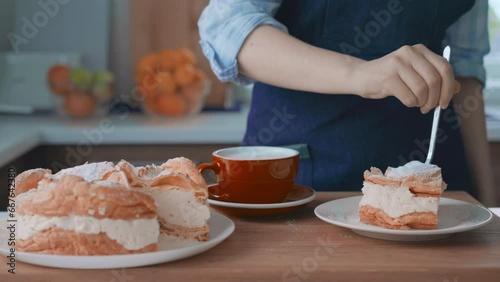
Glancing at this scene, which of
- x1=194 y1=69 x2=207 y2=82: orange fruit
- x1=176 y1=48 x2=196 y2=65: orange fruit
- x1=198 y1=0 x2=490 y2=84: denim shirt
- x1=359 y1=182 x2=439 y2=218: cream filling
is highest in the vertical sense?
x1=198 y1=0 x2=490 y2=84: denim shirt

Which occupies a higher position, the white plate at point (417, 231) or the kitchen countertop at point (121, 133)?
the white plate at point (417, 231)

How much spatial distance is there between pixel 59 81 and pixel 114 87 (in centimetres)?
20

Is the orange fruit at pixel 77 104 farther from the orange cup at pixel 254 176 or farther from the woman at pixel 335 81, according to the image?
the orange cup at pixel 254 176

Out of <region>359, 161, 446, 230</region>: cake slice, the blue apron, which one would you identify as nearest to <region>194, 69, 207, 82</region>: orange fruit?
the blue apron

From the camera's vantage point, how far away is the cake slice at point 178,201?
854 mm

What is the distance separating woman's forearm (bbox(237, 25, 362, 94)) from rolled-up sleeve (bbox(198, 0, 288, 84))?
0.01 m

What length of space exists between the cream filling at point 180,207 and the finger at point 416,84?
332 mm

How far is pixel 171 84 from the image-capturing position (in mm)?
2305

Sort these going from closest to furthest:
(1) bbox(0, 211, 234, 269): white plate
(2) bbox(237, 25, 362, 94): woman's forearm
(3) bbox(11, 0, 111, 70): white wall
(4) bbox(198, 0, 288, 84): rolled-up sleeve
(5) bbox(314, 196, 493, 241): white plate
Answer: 1. (1) bbox(0, 211, 234, 269): white plate
2. (5) bbox(314, 196, 493, 241): white plate
3. (2) bbox(237, 25, 362, 94): woman's forearm
4. (4) bbox(198, 0, 288, 84): rolled-up sleeve
5. (3) bbox(11, 0, 111, 70): white wall

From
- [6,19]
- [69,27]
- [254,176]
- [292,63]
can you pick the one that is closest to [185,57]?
[69,27]

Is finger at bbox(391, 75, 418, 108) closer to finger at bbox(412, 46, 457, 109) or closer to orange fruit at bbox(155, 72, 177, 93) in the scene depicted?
finger at bbox(412, 46, 457, 109)

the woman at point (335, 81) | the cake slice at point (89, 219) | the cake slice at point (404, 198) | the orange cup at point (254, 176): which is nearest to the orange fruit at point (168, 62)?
the woman at point (335, 81)

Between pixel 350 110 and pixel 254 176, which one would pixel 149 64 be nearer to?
pixel 350 110

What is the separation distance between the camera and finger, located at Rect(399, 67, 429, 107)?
3.31 ft
